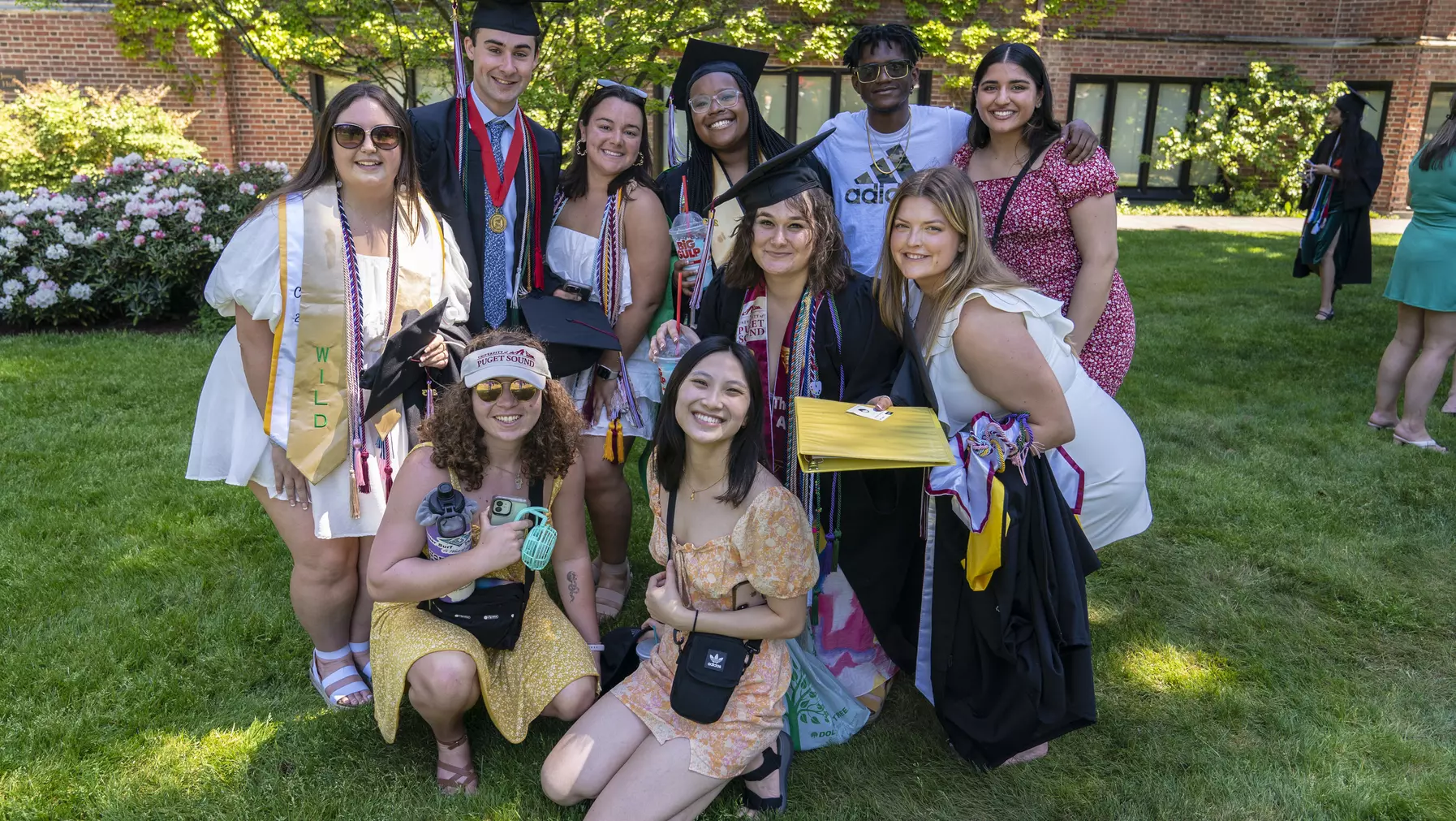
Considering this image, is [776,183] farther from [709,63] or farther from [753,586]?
[753,586]

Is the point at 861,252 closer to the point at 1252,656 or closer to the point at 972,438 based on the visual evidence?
the point at 972,438

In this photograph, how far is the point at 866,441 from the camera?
7.41ft

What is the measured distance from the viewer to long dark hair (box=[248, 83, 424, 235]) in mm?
2768

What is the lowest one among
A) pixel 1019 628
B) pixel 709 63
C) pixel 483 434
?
pixel 1019 628

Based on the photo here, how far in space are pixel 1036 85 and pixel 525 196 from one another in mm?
1777

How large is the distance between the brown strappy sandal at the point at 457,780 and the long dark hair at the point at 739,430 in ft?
3.38

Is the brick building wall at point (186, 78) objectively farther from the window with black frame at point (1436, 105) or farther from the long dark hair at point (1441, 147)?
the window with black frame at point (1436, 105)

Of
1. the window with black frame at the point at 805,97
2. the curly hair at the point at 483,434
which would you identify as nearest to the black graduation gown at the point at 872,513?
the curly hair at the point at 483,434

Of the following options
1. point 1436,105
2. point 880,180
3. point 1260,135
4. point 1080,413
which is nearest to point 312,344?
point 880,180

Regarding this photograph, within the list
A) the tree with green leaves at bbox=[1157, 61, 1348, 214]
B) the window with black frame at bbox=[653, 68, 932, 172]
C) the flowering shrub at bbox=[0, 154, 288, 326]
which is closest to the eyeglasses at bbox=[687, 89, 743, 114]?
the flowering shrub at bbox=[0, 154, 288, 326]

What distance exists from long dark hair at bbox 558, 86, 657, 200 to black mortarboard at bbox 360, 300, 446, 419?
73 centimetres

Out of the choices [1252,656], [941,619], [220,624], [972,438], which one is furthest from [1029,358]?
[220,624]

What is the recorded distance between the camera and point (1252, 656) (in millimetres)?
3348

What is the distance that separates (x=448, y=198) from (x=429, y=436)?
92 cm
